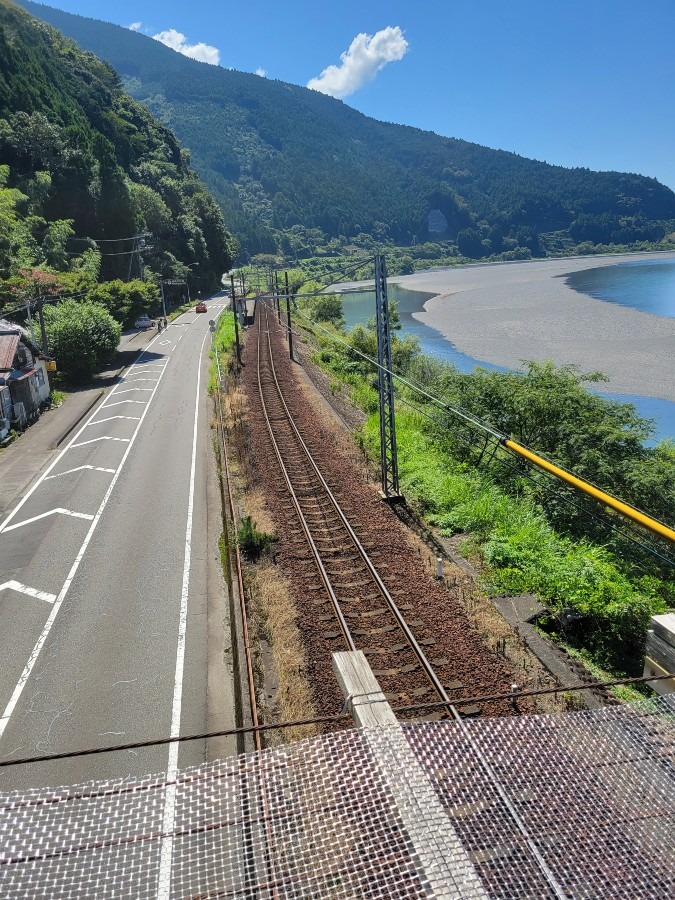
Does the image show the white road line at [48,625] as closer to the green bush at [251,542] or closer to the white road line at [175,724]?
the white road line at [175,724]

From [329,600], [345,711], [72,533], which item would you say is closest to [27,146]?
[72,533]

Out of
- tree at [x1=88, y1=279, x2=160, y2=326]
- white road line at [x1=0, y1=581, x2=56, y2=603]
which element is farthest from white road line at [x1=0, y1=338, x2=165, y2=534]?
tree at [x1=88, y1=279, x2=160, y2=326]

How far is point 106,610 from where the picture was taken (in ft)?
39.5

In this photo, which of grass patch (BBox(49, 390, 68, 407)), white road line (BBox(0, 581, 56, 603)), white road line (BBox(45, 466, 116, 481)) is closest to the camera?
white road line (BBox(0, 581, 56, 603))

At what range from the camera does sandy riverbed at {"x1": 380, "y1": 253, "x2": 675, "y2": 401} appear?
3831cm

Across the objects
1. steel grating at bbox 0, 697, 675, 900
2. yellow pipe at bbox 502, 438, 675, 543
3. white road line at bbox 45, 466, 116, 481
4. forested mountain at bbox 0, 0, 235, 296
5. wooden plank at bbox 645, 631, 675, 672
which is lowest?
white road line at bbox 45, 466, 116, 481

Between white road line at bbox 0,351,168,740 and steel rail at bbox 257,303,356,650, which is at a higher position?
steel rail at bbox 257,303,356,650

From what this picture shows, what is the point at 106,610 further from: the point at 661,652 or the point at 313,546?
the point at 661,652

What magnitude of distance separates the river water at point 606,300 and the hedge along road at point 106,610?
8890 mm

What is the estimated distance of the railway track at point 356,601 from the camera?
9.36m

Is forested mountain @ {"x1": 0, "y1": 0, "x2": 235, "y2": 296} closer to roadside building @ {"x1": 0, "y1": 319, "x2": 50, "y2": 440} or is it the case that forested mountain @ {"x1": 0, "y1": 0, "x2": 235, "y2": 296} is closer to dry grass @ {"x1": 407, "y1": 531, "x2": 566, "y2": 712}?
roadside building @ {"x1": 0, "y1": 319, "x2": 50, "y2": 440}

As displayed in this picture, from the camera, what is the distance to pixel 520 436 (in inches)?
739

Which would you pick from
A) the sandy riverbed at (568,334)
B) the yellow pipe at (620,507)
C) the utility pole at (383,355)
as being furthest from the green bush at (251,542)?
the sandy riverbed at (568,334)

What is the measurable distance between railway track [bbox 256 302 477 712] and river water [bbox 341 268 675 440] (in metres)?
6.25
